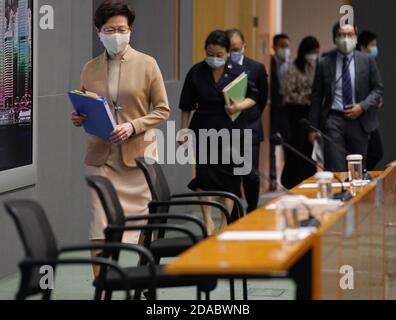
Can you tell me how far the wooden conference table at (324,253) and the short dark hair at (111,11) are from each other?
1.61 metres

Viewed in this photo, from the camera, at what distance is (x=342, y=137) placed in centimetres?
1099

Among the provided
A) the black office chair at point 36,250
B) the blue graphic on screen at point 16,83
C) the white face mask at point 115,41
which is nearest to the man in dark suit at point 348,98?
the blue graphic on screen at point 16,83

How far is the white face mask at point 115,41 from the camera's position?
26.2 ft

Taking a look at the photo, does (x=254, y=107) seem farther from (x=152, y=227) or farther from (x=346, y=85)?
(x=152, y=227)

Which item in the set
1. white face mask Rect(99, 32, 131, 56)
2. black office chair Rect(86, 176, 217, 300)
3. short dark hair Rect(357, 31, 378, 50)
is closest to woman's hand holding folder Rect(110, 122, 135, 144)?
white face mask Rect(99, 32, 131, 56)

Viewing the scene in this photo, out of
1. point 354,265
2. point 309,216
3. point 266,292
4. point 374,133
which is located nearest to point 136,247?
point 309,216

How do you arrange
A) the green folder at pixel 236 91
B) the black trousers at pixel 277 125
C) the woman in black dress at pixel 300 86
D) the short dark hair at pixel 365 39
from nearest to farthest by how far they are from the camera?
the green folder at pixel 236 91, the short dark hair at pixel 365 39, the woman in black dress at pixel 300 86, the black trousers at pixel 277 125

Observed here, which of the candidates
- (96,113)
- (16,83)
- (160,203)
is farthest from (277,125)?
(160,203)

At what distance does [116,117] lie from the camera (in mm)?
8125

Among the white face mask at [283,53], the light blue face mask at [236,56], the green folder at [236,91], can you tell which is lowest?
the green folder at [236,91]

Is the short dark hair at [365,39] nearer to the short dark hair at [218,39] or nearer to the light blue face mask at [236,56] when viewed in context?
the light blue face mask at [236,56]

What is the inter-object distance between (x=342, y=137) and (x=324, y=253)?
550cm
